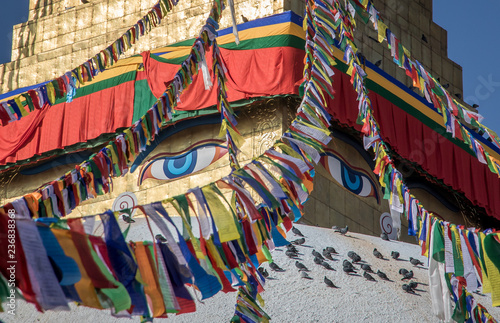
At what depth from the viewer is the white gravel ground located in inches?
328

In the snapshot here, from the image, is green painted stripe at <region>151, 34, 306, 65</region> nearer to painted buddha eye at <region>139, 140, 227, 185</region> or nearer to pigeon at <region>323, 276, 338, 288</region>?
painted buddha eye at <region>139, 140, 227, 185</region>

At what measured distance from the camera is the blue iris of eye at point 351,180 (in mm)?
13469

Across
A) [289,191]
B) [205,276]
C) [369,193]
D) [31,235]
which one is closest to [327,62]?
[289,191]

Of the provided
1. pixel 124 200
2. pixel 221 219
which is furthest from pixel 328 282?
pixel 124 200

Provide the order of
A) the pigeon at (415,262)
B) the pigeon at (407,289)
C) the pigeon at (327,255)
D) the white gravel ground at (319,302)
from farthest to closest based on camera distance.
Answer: the pigeon at (415,262)
the pigeon at (327,255)
the pigeon at (407,289)
the white gravel ground at (319,302)

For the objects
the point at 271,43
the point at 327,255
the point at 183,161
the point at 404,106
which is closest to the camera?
the point at 327,255

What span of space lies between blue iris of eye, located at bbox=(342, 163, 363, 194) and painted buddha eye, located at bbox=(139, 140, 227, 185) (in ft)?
6.41

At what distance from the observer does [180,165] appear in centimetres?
1339

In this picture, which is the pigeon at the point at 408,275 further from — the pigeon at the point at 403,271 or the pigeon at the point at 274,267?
the pigeon at the point at 274,267

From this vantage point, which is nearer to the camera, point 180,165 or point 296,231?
point 296,231

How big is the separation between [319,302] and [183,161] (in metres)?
5.30

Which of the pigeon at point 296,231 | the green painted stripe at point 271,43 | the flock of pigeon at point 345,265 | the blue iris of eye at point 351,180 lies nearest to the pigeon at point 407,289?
the flock of pigeon at point 345,265

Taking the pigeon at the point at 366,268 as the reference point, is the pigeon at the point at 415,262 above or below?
above

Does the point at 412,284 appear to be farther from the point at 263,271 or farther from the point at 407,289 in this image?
the point at 263,271
